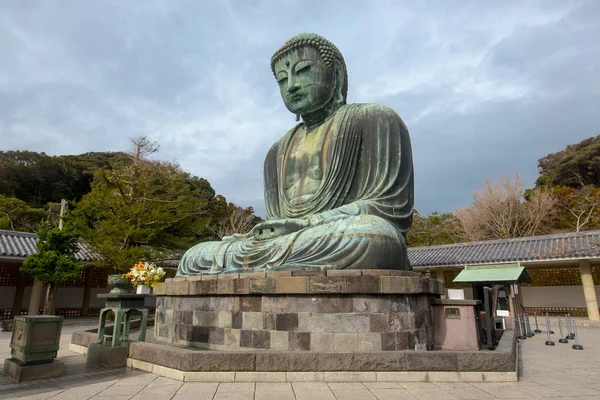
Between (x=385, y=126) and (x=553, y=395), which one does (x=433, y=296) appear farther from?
(x=385, y=126)

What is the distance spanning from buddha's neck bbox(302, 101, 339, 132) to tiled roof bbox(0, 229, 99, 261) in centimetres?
1211

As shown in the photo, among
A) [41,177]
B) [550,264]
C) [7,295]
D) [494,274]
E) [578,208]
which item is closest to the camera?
[494,274]

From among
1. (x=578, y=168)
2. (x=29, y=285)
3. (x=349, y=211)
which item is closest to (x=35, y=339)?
(x=349, y=211)

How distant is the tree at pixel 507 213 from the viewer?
25.1 metres

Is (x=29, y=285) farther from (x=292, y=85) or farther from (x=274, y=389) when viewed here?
(x=274, y=389)

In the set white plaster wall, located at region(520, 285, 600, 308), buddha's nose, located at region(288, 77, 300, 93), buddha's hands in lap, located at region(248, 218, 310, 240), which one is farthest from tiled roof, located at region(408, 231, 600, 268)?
buddha's hands in lap, located at region(248, 218, 310, 240)

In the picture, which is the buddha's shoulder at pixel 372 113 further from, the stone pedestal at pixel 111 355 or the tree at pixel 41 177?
Result: the tree at pixel 41 177

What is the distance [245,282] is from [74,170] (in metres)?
34.2

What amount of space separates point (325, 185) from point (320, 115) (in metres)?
1.78

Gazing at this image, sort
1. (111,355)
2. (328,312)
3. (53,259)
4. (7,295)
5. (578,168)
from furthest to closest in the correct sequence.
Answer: (578,168), (7,295), (53,259), (111,355), (328,312)

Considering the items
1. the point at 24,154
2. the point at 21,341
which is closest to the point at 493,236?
the point at 21,341

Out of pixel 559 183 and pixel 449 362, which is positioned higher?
pixel 559 183

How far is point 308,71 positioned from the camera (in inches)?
292

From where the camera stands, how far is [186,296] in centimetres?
594
